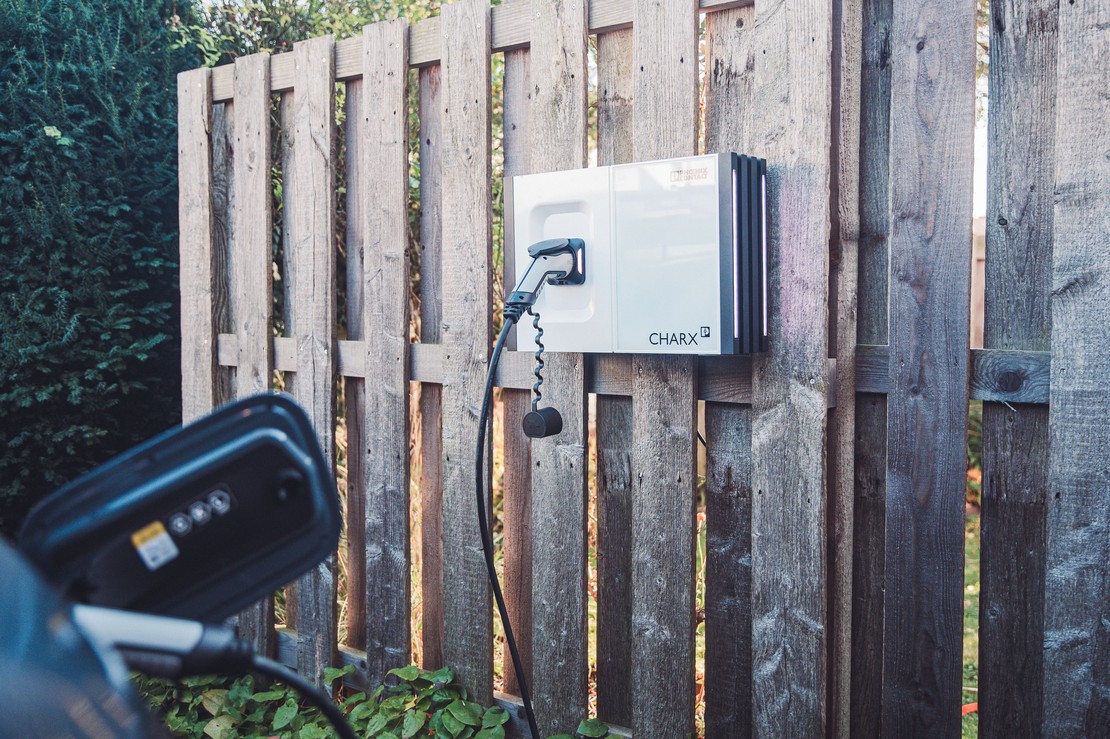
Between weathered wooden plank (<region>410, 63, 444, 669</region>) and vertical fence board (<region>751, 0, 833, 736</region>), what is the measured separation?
1.06 m

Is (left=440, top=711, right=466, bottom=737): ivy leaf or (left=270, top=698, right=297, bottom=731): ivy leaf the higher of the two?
(left=440, top=711, right=466, bottom=737): ivy leaf

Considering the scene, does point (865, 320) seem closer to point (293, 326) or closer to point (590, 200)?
point (590, 200)

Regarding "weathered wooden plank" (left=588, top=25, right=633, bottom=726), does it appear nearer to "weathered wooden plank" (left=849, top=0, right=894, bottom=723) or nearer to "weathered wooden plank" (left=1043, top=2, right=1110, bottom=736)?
"weathered wooden plank" (left=849, top=0, right=894, bottom=723)

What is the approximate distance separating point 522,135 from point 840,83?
35.7 inches

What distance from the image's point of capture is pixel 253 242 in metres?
3.09

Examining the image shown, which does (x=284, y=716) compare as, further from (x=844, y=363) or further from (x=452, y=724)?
(x=844, y=363)

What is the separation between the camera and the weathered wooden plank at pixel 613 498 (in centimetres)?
227

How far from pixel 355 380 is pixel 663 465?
1194mm

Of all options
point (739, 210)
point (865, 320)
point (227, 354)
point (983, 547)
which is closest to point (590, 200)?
point (739, 210)

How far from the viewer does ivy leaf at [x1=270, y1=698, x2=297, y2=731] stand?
2.65 meters

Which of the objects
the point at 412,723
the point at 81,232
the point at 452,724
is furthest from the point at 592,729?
the point at 81,232

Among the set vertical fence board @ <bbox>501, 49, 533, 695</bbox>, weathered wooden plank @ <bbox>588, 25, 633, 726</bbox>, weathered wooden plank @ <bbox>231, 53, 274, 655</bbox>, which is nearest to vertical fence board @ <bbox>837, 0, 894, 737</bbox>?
weathered wooden plank @ <bbox>588, 25, 633, 726</bbox>

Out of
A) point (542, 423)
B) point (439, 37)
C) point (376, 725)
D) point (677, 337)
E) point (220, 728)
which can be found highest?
point (439, 37)

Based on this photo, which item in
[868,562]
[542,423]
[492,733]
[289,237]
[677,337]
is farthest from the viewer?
[289,237]
